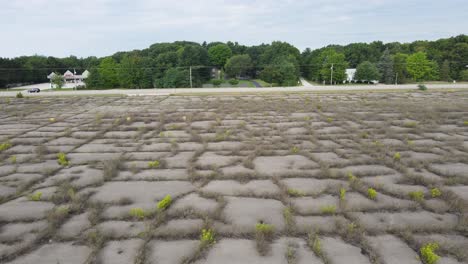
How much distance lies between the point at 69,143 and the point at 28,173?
7.07ft

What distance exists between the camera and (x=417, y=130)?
7.82m

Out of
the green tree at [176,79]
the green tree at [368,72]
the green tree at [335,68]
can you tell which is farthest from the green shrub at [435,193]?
the green tree at [368,72]

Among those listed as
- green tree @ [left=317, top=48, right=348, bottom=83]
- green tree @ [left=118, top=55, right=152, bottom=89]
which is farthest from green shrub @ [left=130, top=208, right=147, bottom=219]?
green tree @ [left=317, top=48, right=348, bottom=83]

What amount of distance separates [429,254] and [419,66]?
43.9 m

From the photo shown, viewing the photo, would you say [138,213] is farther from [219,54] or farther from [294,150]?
[219,54]

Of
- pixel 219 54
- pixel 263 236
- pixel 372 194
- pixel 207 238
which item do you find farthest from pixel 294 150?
pixel 219 54

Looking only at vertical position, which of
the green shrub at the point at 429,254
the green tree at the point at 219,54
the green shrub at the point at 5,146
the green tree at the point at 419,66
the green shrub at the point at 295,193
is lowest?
the green shrub at the point at 429,254

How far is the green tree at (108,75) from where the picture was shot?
3509cm

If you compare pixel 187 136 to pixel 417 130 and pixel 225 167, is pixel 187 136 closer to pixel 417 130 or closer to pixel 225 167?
pixel 225 167

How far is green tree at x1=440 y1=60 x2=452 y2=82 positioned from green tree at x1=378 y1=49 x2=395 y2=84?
865 centimetres

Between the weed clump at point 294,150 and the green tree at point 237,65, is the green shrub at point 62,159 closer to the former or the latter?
the weed clump at point 294,150

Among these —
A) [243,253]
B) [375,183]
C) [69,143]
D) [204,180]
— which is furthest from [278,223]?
[69,143]

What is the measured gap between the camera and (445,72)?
3747 centimetres

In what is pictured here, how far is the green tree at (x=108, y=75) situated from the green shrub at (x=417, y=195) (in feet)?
126
